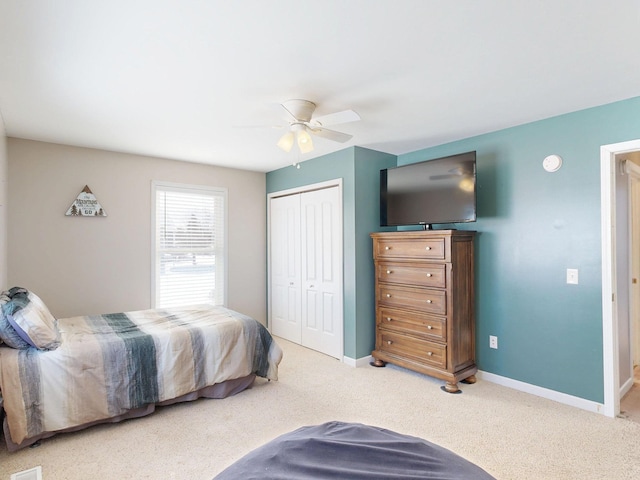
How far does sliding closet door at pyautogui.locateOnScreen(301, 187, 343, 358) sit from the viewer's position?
4.14m

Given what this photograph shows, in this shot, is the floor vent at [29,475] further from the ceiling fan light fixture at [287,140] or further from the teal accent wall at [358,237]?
the teal accent wall at [358,237]

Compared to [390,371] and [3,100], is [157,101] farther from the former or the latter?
[390,371]

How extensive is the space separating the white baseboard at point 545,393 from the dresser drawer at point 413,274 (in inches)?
41.1

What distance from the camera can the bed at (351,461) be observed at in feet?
3.52

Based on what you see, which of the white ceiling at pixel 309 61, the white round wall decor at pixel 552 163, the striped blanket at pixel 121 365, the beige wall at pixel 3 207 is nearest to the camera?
the white ceiling at pixel 309 61

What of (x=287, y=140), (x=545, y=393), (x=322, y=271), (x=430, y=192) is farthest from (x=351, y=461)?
(x=322, y=271)

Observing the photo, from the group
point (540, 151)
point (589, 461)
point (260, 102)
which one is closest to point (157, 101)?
point (260, 102)

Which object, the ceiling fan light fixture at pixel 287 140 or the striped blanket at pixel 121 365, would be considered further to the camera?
the ceiling fan light fixture at pixel 287 140

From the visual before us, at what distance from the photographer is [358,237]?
396cm

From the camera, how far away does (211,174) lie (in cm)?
484

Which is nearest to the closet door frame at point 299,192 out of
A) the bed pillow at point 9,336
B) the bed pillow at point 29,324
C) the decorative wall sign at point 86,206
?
the decorative wall sign at point 86,206

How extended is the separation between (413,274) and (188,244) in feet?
9.38

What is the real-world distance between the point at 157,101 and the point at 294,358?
2.97 meters

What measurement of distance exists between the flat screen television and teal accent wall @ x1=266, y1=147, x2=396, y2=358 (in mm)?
157
